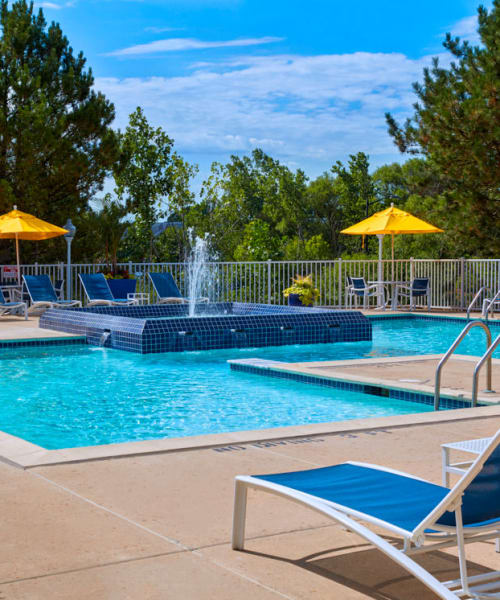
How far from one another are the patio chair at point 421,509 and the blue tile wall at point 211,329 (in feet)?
29.0

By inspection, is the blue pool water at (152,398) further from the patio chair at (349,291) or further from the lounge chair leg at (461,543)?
the patio chair at (349,291)

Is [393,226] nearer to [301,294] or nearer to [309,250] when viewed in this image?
[301,294]

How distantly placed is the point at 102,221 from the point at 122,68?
1954 centimetres

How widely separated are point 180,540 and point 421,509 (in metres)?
1.05

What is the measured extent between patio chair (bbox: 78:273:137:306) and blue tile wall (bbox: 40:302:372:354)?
2042 millimetres

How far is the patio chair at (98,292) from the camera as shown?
1636 cm

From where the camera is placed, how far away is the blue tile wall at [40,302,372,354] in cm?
1195

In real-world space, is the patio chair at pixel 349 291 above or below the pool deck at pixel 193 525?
above

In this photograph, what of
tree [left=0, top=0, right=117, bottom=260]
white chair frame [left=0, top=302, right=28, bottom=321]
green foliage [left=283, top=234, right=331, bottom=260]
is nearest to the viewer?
white chair frame [left=0, top=302, right=28, bottom=321]

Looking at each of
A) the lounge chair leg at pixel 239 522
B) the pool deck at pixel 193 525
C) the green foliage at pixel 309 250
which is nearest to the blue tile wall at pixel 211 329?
the pool deck at pixel 193 525

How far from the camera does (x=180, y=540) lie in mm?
3393

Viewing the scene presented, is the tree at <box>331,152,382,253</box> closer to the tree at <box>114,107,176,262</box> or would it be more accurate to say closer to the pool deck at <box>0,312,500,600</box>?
the tree at <box>114,107,176,262</box>

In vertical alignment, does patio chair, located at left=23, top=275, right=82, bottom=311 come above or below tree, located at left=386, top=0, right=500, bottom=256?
below

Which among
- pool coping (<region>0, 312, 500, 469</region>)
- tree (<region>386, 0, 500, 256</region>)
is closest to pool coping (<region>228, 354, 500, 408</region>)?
pool coping (<region>0, 312, 500, 469</region>)
